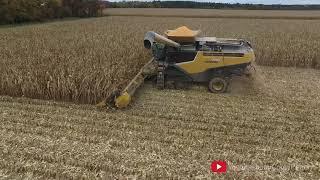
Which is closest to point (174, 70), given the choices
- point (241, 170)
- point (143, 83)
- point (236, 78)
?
point (143, 83)

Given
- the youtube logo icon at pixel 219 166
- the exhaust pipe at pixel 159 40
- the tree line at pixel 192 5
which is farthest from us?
the tree line at pixel 192 5

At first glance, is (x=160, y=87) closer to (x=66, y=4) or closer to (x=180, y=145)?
(x=180, y=145)

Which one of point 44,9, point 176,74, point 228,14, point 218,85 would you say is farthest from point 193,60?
point 228,14

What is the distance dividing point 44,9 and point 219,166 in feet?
116

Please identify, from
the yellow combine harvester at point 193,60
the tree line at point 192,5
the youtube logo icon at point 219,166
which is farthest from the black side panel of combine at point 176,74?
the tree line at point 192,5

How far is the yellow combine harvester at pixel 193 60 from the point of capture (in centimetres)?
752

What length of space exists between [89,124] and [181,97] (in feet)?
8.07

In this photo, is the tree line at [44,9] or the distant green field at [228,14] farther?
the distant green field at [228,14]

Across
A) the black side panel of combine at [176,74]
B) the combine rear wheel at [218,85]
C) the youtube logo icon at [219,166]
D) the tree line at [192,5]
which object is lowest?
the youtube logo icon at [219,166]

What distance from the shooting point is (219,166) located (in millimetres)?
4375

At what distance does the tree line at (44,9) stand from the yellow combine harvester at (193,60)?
82.4 feet

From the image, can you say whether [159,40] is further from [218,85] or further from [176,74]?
[218,85]

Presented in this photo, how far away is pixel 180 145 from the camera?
4.95 m

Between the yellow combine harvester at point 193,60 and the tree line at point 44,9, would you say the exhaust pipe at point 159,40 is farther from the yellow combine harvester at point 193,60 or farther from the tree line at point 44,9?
the tree line at point 44,9
